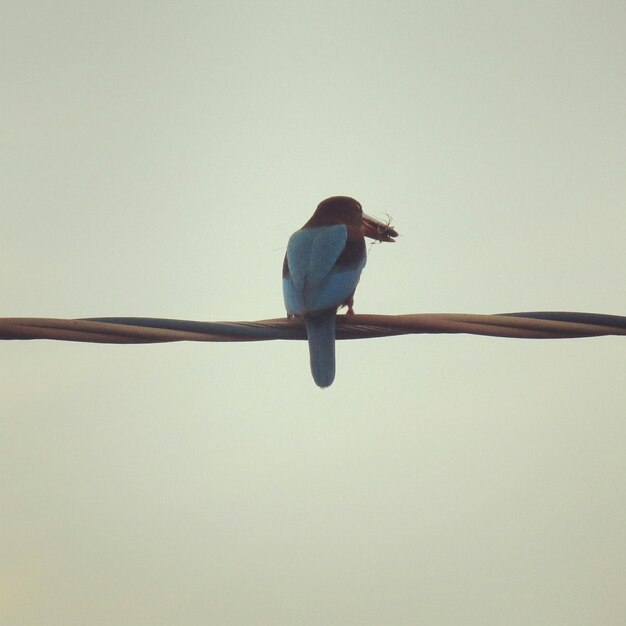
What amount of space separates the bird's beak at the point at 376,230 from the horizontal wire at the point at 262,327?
8.54 feet

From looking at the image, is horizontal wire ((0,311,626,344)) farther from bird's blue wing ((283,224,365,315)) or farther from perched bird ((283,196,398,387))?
bird's blue wing ((283,224,365,315))

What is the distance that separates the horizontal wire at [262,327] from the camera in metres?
2.60

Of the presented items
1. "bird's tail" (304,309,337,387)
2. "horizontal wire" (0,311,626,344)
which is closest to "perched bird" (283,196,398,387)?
"bird's tail" (304,309,337,387)

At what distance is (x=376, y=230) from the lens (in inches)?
219

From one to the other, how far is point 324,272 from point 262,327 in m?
1.16

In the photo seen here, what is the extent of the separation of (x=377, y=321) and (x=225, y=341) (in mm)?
521

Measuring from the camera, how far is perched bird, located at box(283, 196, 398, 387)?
3.58 m

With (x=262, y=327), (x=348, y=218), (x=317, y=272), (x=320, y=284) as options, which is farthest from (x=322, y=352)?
(x=348, y=218)

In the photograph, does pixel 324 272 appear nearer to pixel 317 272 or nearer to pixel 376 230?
pixel 317 272

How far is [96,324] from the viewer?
2.63 m

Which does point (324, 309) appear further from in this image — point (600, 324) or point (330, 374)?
point (600, 324)

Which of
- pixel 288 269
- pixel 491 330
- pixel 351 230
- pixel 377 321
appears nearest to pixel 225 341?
pixel 377 321

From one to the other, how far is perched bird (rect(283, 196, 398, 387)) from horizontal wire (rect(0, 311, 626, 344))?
0.58 metres

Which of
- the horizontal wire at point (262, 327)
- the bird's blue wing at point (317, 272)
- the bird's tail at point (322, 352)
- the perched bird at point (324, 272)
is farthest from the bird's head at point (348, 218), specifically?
the horizontal wire at point (262, 327)
